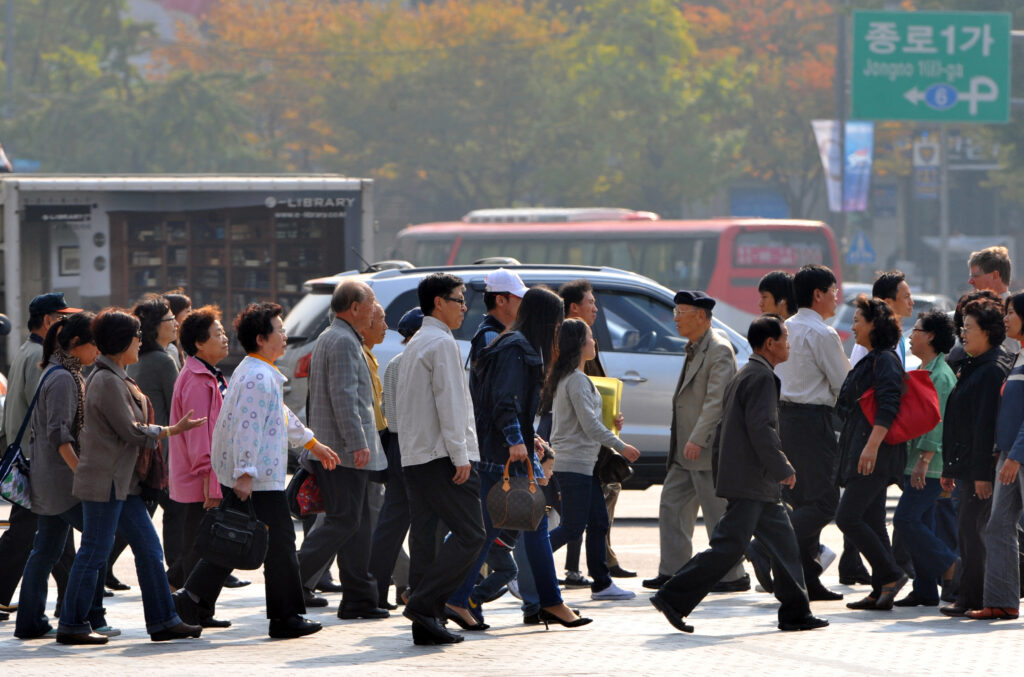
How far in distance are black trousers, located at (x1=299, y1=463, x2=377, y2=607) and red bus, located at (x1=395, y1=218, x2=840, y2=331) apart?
867 inches

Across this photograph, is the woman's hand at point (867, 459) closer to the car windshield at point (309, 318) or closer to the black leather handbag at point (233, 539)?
the black leather handbag at point (233, 539)

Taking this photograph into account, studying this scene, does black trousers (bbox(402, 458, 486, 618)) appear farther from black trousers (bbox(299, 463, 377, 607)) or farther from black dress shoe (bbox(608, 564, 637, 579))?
black dress shoe (bbox(608, 564, 637, 579))

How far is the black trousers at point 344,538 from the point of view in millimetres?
7039

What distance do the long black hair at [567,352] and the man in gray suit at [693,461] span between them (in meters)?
0.72

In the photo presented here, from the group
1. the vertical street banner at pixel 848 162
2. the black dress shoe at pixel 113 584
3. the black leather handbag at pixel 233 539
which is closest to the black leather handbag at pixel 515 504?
the black leather handbag at pixel 233 539

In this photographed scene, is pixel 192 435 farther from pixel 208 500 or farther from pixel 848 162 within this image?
pixel 848 162

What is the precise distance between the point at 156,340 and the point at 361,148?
38.0 metres

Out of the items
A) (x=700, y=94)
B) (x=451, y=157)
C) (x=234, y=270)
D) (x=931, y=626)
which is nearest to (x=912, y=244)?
(x=700, y=94)

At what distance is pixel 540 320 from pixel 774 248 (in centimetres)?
2303

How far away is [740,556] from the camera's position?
6832 millimetres

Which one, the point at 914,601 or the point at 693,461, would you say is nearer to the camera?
the point at 914,601

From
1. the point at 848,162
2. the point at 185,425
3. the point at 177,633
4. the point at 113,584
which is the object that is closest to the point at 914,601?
the point at 177,633

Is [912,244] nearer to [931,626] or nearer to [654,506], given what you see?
[654,506]

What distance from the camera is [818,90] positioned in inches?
1900
